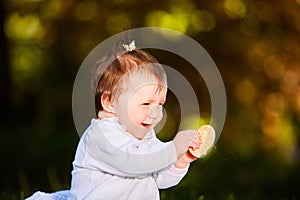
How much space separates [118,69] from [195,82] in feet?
14.0

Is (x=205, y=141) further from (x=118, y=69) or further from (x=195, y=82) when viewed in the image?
(x=195, y=82)

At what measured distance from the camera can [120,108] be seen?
264 cm

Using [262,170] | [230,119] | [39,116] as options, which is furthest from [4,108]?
[262,170]

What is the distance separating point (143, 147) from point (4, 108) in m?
5.65

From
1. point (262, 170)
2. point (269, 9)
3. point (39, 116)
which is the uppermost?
point (269, 9)

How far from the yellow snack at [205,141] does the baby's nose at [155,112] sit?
0.41 ft

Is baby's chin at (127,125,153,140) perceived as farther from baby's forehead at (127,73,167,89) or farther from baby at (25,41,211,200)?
baby's forehead at (127,73,167,89)

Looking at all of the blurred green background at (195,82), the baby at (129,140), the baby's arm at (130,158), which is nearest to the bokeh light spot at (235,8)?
the blurred green background at (195,82)

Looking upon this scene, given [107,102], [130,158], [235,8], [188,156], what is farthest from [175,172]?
[235,8]

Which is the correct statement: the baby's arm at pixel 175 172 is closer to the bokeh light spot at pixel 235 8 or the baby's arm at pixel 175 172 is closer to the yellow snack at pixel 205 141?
the yellow snack at pixel 205 141

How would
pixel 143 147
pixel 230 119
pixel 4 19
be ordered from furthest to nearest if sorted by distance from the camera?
pixel 4 19
pixel 230 119
pixel 143 147

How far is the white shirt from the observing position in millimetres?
2570

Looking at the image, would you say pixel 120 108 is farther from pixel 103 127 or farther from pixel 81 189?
pixel 81 189

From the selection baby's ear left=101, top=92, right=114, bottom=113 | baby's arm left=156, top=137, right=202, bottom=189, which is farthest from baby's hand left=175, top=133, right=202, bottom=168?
baby's ear left=101, top=92, right=114, bottom=113
